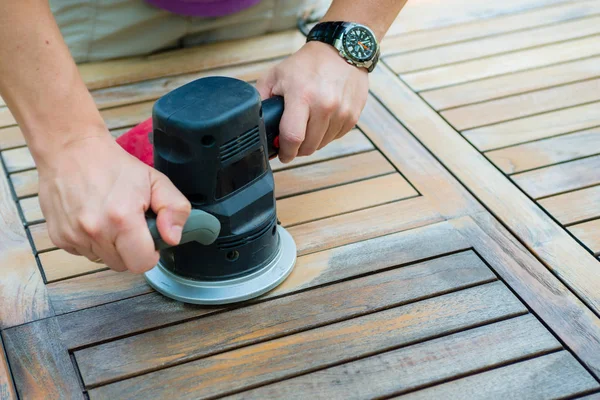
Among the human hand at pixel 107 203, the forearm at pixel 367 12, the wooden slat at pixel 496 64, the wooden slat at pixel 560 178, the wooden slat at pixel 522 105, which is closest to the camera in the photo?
the human hand at pixel 107 203

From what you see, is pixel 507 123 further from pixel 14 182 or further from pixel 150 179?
pixel 14 182

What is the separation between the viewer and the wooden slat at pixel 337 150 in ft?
5.95

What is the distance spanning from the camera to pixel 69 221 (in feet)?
3.64

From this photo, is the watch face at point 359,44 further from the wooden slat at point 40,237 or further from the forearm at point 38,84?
the wooden slat at point 40,237

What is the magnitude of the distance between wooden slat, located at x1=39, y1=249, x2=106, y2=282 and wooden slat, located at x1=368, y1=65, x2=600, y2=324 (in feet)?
2.52

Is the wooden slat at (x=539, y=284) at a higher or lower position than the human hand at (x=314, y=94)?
lower

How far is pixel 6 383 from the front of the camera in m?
1.23

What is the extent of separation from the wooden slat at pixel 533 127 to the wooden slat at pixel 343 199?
0.29 m

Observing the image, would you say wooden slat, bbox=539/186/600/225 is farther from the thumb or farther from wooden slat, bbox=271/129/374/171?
the thumb

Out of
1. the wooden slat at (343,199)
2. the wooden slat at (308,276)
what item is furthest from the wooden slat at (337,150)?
the wooden slat at (308,276)

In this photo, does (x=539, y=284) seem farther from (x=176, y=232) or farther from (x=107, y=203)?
(x=107, y=203)

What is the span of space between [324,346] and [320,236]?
0.32 m

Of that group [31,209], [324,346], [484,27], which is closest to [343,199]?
[324,346]

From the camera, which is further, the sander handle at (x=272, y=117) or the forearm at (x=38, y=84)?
the sander handle at (x=272, y=117)
